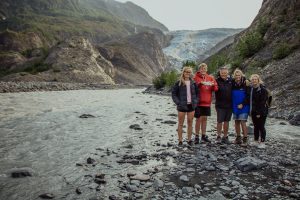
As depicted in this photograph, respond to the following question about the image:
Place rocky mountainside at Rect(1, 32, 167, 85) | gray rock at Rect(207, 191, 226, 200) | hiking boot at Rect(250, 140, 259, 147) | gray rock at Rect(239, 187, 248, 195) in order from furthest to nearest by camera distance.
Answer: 1. rocky mountainside at Rect(1, 32, 167, 85)
2. hiking boot at Rect(250, 140, 259, 147)
3. gray rock at Rect(239, 187, 248, 195)
4. gray rock at Rect(207, 191, 226, 200)

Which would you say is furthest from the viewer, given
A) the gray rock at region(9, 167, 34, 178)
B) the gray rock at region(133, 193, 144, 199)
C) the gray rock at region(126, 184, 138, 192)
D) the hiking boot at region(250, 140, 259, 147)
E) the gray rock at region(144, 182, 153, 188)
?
the hiking boot at region(250, 140, 259, 147)

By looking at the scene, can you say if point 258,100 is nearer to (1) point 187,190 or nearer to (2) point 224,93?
(2) point 224,93

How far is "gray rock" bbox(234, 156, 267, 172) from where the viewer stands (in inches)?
366

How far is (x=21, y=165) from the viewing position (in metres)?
10.0

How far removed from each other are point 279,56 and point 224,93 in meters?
23.9

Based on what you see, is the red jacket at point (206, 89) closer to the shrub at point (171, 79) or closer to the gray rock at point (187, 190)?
the gray rock at point (187, 190)

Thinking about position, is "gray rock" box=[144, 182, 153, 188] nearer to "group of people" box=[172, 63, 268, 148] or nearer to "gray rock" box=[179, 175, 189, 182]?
"gray rock" box=[179, 175, 189, 182]

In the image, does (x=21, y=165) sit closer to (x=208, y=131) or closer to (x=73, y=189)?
(x=73, y=189)

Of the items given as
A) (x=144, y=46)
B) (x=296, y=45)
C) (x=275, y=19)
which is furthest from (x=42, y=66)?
(x=144, y=46)

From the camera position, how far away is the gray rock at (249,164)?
30.5ft

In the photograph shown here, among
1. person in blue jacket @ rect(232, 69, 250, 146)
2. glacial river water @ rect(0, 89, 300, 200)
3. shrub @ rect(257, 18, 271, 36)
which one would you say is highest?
shrub @ rect(257, 18, 271, 36)

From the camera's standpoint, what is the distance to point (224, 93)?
1260cm

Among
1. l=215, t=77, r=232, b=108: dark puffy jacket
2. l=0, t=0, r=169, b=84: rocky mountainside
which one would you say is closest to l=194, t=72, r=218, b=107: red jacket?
l=215, t=77, r=232, b=108: dark puffy jacket

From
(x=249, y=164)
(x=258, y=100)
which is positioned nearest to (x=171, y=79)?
(x=258, y=100)
